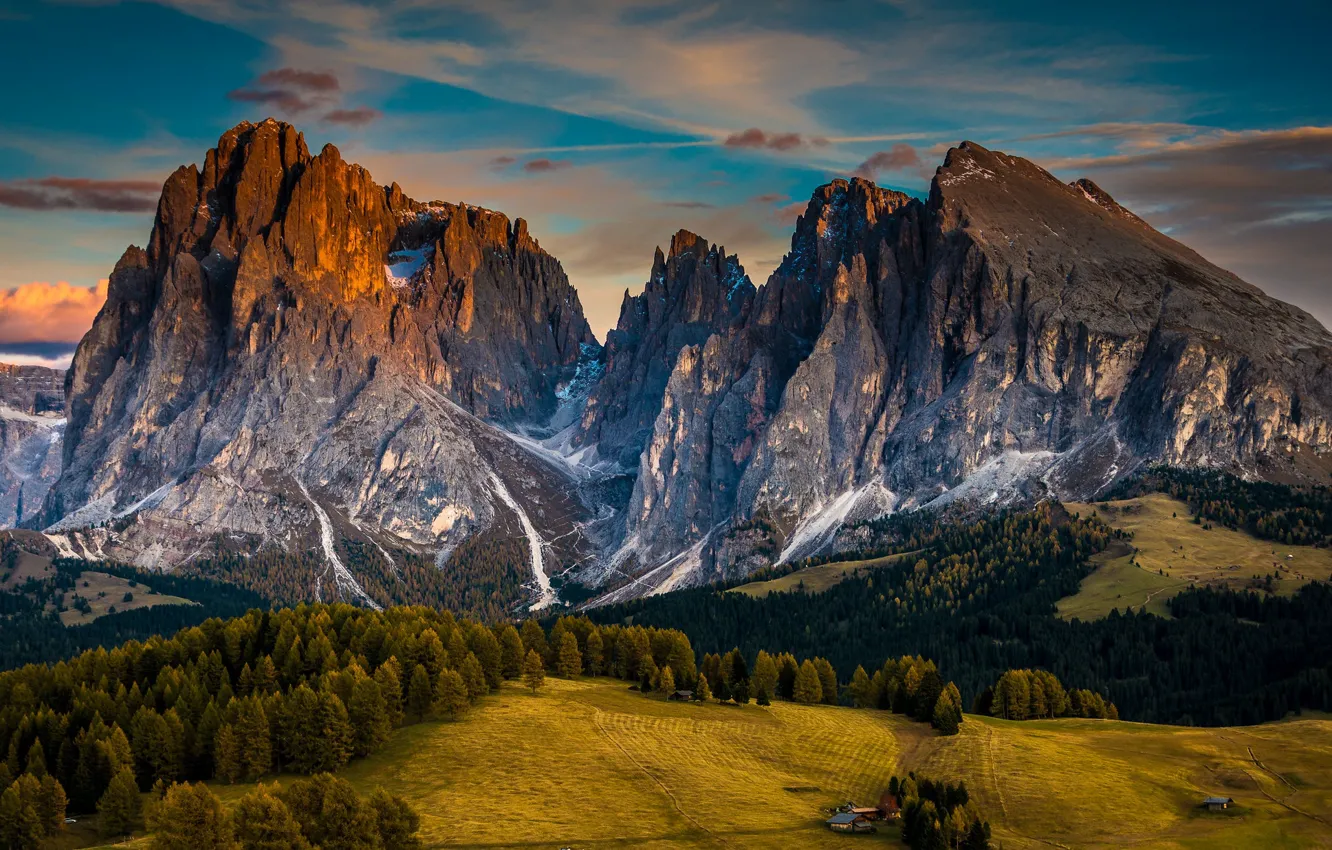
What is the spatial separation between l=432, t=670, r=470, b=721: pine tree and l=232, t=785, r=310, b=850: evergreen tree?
134 feet

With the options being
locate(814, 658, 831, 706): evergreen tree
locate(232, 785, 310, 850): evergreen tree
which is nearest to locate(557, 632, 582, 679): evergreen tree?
locate(814, 658, 831, 706): evergreen tree

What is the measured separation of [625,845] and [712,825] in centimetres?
858

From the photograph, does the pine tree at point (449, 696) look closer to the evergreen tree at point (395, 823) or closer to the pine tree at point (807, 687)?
the evergreen tree at point (395, 823)

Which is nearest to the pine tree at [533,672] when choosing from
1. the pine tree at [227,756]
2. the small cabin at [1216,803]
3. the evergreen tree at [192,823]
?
the pine tree at [227,756]

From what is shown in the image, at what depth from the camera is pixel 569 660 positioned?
170375 millimetres

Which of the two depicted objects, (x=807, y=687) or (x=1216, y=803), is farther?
(x=807, y=687)

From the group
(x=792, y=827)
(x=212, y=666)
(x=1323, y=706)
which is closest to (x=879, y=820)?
(x=792, y=827)

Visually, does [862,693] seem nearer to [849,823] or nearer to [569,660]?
[569,660]

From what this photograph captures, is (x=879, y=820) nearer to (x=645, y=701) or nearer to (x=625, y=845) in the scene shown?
(x=625, y=845)

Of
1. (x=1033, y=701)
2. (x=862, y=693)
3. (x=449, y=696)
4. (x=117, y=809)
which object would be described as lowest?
(x=117, y=809)

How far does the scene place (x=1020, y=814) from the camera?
114m

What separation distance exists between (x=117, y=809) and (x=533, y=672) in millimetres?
50447

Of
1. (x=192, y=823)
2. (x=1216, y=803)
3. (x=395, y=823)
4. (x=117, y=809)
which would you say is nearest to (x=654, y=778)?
(x=395, y=823)

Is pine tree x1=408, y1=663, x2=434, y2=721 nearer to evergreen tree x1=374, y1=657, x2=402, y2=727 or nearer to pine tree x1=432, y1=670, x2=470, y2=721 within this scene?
pine tree x1=432, y1=670, x2=470, y2=721
